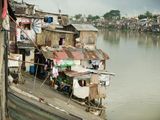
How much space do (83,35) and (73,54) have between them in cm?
374

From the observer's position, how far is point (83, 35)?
952 inches

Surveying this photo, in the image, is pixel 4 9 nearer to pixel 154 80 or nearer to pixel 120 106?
pixel 120 106

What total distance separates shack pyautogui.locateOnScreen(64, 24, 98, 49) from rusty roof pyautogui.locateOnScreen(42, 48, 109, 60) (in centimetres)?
191

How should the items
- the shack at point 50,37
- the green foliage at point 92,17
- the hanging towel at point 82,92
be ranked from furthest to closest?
the green foliage at point 92,17, the shack at point 50,37, the hanging towel at point 82,92

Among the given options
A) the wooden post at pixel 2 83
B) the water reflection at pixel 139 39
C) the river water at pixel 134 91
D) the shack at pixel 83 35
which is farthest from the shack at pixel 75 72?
the water reflection at pixel 139 39

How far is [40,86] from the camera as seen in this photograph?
1773 centimetres

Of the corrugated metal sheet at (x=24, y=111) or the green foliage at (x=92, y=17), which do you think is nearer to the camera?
the corrugated metal sheet at (x=24, y=111)

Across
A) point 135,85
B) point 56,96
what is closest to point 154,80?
point 135,85

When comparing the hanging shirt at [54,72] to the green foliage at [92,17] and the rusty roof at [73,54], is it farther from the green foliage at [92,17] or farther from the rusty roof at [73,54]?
the green foliage at [92,17]

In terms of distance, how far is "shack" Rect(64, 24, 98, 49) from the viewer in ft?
78.3

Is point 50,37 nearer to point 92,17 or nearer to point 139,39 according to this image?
point 139,39

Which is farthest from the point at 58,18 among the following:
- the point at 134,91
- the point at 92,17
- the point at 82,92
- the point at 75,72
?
the point at 92,17

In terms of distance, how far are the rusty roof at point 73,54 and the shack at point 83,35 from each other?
1.91m

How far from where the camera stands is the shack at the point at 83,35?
78.3 ft
